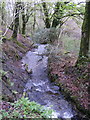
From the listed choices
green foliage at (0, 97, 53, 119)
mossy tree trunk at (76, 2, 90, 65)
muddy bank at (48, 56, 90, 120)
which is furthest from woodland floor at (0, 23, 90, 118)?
green foliage at (0, 97, 53, 119)

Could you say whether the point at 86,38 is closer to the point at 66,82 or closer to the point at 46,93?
the point at 66,82

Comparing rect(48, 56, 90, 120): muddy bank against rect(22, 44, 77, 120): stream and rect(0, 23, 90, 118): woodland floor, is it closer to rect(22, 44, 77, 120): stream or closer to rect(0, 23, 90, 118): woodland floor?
rect(0, 23, 90, 118): woodland floor

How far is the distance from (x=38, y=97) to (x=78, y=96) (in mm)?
1891

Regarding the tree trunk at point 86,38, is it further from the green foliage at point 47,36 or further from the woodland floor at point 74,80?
the green foliage at point 47,36

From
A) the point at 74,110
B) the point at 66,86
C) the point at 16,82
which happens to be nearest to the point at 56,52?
the point at 66,86

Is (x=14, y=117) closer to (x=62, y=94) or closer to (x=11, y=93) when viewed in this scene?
(x=11, y=93)

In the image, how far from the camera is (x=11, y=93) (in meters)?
4.64

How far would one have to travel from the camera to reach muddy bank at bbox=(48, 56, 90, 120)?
15.1 feet

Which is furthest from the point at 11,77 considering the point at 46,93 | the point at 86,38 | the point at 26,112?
the point at 86,38

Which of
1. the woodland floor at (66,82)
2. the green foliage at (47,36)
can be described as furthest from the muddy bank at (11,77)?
the green foliage at (47,36)

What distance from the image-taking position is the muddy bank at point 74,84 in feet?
15.1

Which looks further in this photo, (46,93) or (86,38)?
(86,38)

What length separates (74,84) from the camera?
18.4 ft

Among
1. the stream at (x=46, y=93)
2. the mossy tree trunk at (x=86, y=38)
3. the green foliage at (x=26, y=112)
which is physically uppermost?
the mossy tree trunk at (x=86, y=38)
